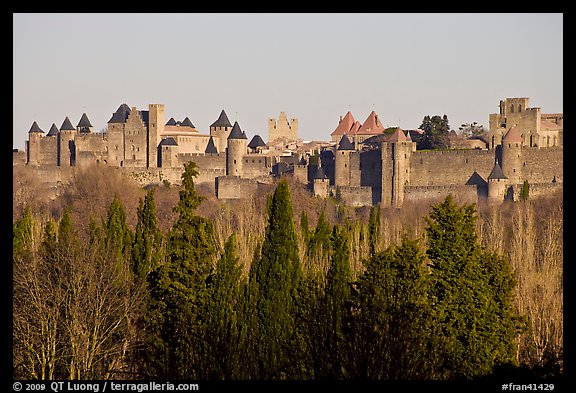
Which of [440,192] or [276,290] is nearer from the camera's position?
[276,290]

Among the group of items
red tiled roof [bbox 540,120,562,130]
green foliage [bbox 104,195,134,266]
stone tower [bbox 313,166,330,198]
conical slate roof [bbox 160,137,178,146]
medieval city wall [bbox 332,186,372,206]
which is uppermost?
red tiled roof [bbox 540,120,562,130]

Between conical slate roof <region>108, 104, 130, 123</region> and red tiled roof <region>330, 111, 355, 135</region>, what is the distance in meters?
18.5

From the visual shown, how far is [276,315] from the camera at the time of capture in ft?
72.0

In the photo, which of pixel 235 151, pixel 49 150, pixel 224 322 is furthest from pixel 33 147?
pixel 224 322

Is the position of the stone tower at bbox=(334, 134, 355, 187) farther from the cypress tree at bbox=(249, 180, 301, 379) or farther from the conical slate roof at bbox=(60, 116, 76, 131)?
the cypress tree at bbox=(249, 180, 301, 379)

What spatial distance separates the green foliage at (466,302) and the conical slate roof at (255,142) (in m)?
60.7

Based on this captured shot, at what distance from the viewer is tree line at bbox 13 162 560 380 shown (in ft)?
64.1

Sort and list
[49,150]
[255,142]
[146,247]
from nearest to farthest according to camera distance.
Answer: [146,247] → [49,150] → [255,142]

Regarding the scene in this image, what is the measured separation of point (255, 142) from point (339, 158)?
499 inches

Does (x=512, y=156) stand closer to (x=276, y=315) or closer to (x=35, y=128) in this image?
(x=35, y=128)

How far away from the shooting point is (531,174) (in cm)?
6619

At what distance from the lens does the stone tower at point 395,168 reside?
68.1 metres

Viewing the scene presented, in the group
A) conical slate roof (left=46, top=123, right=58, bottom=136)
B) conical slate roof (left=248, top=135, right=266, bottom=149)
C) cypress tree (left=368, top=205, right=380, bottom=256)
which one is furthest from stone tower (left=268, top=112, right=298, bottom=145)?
cypress tree (left=368, top=205, right=380, bottom=256)
